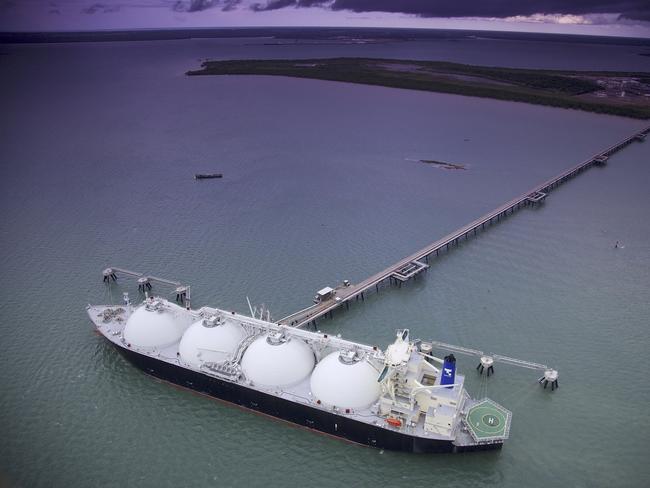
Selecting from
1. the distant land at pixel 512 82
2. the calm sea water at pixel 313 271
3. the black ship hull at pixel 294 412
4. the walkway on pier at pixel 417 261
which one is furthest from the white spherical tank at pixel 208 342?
the distant land at pixel 512 82

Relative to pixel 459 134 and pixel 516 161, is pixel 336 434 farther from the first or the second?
pixel 459 134

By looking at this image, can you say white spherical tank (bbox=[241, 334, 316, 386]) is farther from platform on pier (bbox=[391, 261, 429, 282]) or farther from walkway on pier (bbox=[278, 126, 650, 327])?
platform on pier (bbox=[391, 261, 429, 282])

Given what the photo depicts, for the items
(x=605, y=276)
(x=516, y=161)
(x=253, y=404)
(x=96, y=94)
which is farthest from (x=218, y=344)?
(x=96, y=94)

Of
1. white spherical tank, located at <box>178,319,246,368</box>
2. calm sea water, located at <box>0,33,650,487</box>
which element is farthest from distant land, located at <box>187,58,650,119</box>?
white spherical tank, located at <box>178,319,246,368</box>

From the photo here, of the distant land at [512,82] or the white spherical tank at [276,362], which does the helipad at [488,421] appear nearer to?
the white spherical tank at [276,362]

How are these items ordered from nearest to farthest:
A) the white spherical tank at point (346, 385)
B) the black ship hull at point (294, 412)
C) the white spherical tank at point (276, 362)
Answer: the black ship hull at point (294, 412)
the white spherical tank at point (346, 385)
the white spherical tank at point (276, 362)

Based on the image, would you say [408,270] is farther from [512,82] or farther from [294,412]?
[512,82]
